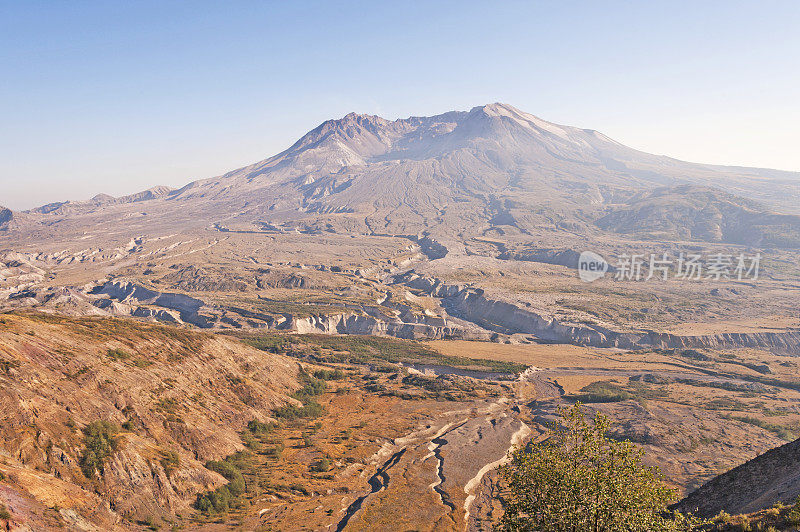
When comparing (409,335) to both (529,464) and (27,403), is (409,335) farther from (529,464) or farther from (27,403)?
(529,464)

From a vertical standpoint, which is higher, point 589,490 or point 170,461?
point 589,490

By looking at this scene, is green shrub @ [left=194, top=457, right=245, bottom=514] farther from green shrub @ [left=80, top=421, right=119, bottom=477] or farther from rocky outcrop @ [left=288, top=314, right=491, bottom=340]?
rocky outcrop @ [left=288, top=314, right=491, bottom=340]

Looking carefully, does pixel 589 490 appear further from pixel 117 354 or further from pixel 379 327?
pixel 379 327

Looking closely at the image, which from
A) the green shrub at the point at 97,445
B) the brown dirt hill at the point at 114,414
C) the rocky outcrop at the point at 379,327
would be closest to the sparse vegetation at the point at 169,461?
Result: the brown dirt hill at the point at 114,414

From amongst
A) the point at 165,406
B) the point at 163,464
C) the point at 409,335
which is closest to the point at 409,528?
the point at 163,464

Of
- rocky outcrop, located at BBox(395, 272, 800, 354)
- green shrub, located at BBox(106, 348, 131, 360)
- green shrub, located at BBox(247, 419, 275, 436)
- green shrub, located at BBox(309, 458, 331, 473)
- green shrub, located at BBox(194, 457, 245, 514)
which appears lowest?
rocky outcrop, located at BBox(395, 272, 800, 354)

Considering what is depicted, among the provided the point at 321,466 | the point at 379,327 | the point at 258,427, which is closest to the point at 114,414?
the point at 258,427

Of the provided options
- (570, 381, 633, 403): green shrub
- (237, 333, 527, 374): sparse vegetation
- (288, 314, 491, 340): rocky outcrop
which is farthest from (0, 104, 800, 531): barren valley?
(237, 333, 527, 374): sparse vegetation
